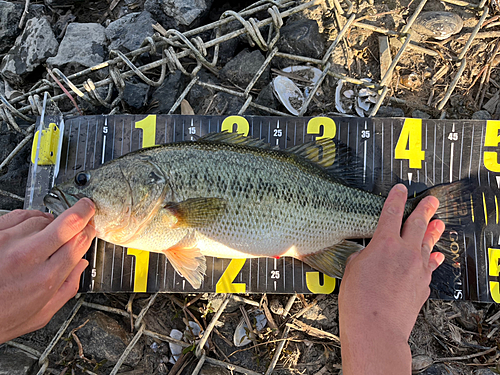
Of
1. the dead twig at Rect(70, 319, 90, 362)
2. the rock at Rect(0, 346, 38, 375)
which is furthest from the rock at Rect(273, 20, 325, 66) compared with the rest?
the rock at Rect(0, 346, 38, 375)

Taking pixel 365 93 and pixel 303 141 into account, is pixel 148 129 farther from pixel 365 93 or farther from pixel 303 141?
pixel 365 93

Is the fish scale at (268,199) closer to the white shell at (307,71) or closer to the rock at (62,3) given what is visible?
the white shell at (307,71)

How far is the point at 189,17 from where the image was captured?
3.89m

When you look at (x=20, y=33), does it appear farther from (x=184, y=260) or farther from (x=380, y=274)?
(x=380, y=274)

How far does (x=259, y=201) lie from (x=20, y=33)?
3881 mm

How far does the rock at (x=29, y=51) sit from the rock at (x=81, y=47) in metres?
0.18

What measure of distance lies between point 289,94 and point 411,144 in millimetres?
1370

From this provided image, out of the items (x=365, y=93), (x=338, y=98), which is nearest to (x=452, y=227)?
(x=365, y=93)

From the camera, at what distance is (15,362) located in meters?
3.12

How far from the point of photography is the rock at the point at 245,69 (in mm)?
3754

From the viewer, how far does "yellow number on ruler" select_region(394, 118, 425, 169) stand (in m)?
3.38

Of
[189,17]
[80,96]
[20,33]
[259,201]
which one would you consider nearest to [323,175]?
[259,201]

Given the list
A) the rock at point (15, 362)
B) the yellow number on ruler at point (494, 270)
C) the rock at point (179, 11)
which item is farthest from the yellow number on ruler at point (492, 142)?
the rock at point (15, 362)

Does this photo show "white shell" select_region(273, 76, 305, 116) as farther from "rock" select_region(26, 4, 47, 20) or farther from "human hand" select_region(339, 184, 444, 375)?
"rock" select_region(26, 4, 47, 20)
